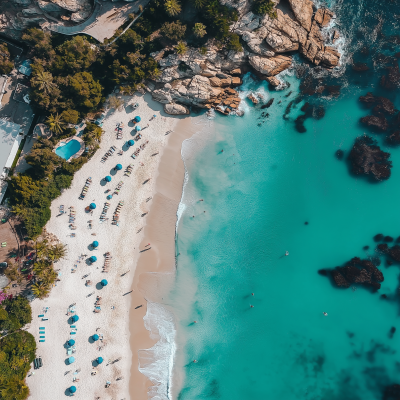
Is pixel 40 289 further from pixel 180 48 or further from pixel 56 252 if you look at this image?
pixel 180 48

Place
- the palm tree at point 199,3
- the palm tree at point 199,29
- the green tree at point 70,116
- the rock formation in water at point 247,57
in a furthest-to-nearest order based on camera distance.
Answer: the rock formation in water at point 247,57 < the green tree at point 70,116 < the palm tree at point 199,29 < the palm tree at point 199,3

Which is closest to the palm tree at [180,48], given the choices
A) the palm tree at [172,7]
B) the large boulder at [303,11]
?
the palm tree at [172,7]

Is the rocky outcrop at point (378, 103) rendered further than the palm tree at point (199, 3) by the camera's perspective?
Yes

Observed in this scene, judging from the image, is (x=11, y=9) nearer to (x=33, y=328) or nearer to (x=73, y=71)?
(x=73, y=71)

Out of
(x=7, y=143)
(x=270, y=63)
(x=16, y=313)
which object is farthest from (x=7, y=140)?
(x=270, y=63)

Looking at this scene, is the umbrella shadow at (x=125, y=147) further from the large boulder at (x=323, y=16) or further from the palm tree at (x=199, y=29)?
the large boulder at (x=323, y=16)

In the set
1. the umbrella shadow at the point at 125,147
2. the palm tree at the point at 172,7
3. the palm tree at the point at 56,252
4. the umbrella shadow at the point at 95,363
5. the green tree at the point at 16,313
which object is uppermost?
the palm tree at the point at 172,7

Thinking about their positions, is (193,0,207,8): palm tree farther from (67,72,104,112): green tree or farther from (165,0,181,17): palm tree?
(67,72,104,112): green tree
